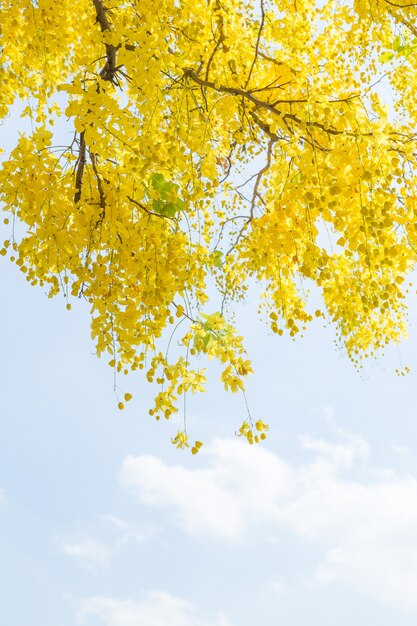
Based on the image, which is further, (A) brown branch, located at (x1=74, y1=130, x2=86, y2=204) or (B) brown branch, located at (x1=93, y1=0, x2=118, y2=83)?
(B) brown branch, located at (x1=93, y1=0, x2=118, y2=83)

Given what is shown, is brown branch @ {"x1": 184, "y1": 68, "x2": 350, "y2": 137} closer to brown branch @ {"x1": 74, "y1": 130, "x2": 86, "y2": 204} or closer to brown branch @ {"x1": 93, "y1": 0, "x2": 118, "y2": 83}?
brown branch @ {"x1": 93, "y1": 0, "x2": 118, "y2": 83}

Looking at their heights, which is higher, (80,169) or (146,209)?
(80,169)

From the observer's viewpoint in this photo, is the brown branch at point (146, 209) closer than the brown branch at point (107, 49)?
A: Yes

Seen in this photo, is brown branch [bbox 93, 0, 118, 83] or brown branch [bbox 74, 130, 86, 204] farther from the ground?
brown branch [bbox 93, 0, 118, 83]

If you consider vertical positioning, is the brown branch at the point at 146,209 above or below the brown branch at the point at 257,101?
below

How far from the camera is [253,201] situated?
430cm

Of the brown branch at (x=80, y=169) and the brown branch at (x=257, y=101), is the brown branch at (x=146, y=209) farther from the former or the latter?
the brown branch at (x=257, y=101)

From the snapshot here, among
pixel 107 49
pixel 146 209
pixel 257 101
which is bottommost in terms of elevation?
pixel 146 209

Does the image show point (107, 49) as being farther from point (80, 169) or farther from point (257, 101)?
point (257, 101)

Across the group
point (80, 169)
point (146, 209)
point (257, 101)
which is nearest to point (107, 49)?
point (80, 169)

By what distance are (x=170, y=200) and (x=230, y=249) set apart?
1.72 meters

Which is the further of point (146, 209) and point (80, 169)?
point (80, 169)

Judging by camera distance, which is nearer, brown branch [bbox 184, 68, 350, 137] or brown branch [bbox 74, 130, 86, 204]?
brown branch [bbox 184, 68, 350, 137]

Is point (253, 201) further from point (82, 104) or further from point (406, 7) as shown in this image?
point (82, 104)
